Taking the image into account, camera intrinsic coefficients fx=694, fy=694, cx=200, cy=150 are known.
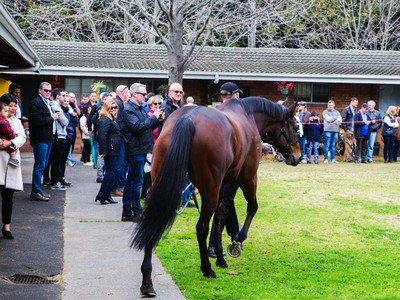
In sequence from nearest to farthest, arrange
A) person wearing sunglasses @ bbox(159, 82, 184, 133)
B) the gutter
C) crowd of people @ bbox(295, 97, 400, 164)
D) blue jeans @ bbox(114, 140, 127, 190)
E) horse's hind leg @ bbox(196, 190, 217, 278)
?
1. horse's hind leg @ bbox(196, 190, 217, 278)
2. the gutter
3. person wearing sunglasses @ bbox(159, 82, 184, 133)
4. blue jeans @ bbox(114, 140, 127, 190)
5. crowd of people @ bbox(295, 97, 400, 164)

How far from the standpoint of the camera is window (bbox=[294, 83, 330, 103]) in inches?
1105

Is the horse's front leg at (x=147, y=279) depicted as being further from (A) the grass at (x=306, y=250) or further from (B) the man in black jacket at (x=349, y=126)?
(B) the man in black jacket at (x=349, y=126)

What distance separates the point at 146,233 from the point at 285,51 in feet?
82.2

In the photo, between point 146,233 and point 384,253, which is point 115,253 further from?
point 384,253

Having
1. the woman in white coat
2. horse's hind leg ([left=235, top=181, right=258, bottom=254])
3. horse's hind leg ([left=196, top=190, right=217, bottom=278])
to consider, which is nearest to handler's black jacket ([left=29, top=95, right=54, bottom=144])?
the woman in white coat

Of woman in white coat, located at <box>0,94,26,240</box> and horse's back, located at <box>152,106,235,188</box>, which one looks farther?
woman in white coat, located at <box>0,94,26,240</box>

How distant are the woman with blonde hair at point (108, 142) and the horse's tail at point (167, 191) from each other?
17.9ft

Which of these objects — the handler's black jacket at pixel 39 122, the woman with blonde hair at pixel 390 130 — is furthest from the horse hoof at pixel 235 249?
the woman with blonde hair at pixel 390 130

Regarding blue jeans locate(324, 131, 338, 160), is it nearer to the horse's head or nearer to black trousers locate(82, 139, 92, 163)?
black trousers locate(82, 139, 92, 163)

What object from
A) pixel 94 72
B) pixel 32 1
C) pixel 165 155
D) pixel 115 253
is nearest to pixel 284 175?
pixel 94 72

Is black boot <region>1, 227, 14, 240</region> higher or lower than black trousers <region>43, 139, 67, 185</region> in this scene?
lower

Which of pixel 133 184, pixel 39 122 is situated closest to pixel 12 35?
pixel 133 184

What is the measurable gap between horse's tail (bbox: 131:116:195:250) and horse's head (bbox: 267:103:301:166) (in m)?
2.39

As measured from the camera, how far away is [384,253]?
8.55m
